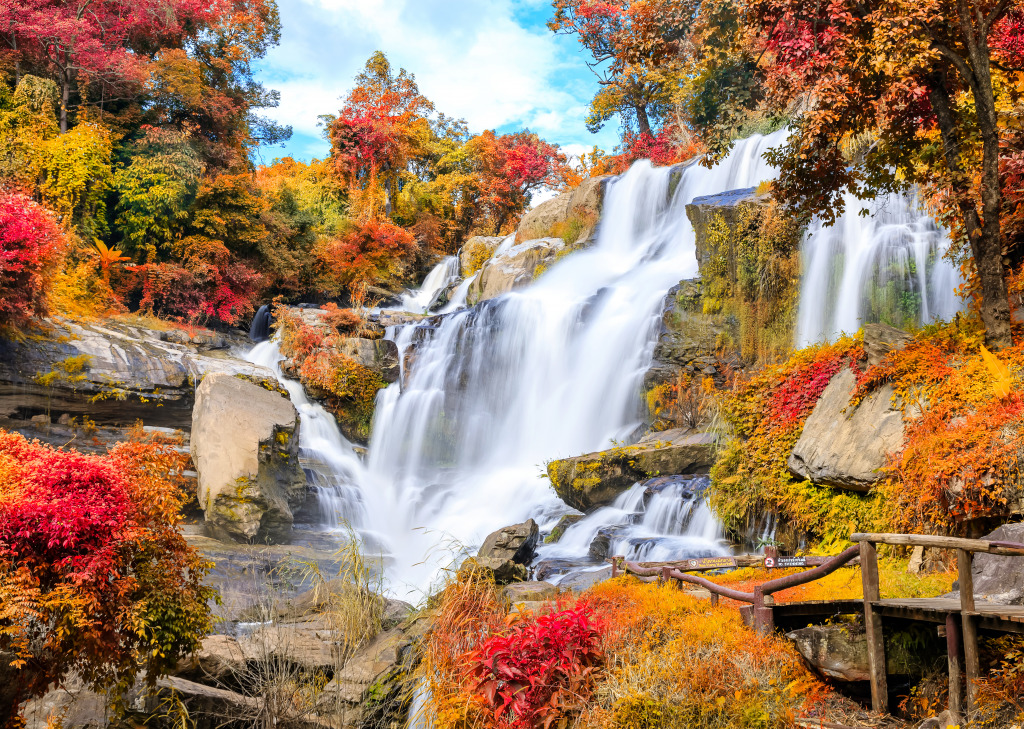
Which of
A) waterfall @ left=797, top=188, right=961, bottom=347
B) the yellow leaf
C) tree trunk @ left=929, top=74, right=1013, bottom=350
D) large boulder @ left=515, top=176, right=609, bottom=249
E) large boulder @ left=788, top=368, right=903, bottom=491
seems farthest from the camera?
large boulder @ left=515, top=176, right=609, bottom=249

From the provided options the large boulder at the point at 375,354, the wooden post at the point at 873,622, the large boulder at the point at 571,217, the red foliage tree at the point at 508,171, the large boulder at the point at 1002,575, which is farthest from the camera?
the red foliage tree at the point at 508,171

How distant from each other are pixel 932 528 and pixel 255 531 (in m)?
10.2

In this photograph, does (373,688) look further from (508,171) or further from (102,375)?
(508,171)

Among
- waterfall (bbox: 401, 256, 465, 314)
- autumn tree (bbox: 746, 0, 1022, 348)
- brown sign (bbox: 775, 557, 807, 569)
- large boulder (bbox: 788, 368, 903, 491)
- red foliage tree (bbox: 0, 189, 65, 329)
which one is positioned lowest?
brown sign (bbox: 775, 557, 807, 569)

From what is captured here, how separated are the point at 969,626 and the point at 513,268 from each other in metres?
20.3

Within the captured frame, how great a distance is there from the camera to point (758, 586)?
201 inches

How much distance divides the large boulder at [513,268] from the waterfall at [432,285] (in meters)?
2.03

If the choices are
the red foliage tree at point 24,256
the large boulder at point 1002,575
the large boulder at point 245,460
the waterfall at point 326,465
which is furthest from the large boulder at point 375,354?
the large boulder at point 1002,575

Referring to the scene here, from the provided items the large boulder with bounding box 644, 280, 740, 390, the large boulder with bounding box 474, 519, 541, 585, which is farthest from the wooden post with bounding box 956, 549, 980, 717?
the large boulder with bounding box 644, 280, 740, 390

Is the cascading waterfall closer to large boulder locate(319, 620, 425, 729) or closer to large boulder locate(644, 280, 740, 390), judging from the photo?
large boulder locate(319, 620, 425, 729)

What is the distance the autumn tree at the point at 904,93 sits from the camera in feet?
22.6

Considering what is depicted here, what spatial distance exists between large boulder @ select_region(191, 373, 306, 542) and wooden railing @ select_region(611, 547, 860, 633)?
6.98m

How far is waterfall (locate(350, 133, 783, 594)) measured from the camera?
47.2 feet

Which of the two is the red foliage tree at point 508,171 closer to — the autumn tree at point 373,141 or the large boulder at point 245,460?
the autumn tree at point 373,141
